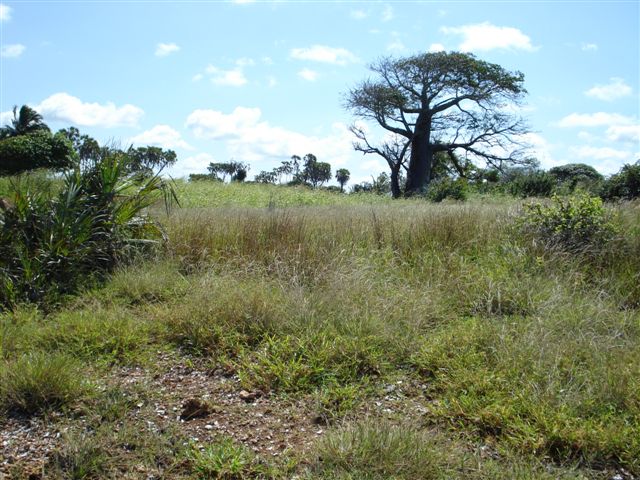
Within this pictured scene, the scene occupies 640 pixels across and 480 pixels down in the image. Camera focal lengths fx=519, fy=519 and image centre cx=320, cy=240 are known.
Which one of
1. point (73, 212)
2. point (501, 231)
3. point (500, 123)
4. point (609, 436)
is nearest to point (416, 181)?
point (500, 123)

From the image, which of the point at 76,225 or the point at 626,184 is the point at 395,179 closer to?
the point at 626,184

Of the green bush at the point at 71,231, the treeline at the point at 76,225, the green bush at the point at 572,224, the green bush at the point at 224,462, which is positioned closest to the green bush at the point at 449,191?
the green bush at the point at 572,224

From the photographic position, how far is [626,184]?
12.9m

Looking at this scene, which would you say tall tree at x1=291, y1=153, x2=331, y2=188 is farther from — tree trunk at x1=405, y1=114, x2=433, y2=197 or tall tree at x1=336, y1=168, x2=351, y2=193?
tree trunk at x1=405, y1=114, x2=433, y2=197

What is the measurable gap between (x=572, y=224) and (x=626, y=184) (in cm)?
817

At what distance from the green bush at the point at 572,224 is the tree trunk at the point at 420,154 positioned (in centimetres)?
2692

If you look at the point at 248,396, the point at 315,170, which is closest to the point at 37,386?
the point at 248,396

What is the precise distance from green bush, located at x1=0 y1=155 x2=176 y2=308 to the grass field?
1.25 ft

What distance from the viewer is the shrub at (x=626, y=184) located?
504 inches

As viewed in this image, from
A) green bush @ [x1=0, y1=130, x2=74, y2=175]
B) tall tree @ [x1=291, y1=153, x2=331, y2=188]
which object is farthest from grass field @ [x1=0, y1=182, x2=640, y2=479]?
tall tree @ [x1=291, y1=153, x2=331, y2=188]

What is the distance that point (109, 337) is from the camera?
3953mm

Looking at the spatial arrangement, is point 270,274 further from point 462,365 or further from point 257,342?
point 462,365

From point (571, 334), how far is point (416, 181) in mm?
30180

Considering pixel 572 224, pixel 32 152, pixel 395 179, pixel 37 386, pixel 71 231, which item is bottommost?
pixel 37 386
